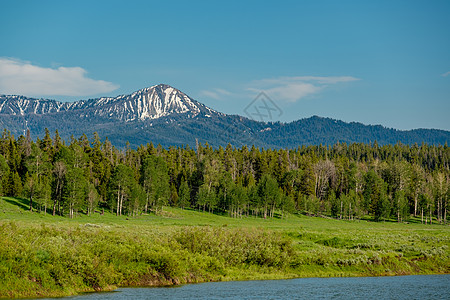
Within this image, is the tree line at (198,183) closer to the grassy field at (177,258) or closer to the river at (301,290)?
the grassy field at (177,258)

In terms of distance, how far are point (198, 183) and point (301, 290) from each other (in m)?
110

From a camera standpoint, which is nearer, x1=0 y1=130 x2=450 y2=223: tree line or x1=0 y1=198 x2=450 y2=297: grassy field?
x1=0 y1=198 x2=450 y2=297: grassy field

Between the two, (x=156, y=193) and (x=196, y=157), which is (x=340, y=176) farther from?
(x=156, y=193)

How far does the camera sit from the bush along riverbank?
4319cm

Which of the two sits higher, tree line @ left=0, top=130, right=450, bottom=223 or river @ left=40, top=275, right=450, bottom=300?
tree line @ left=0, top=130, right=450, bottom=223

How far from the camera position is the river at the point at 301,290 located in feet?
140

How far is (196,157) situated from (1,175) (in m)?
74.7

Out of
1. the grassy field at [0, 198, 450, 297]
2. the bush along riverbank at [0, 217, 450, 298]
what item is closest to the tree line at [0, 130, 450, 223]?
the grassy field at [0, 198, 450, 297]

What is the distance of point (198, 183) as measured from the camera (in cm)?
15538

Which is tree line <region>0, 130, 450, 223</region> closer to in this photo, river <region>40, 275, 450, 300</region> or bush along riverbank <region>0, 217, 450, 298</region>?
bush along riverbank <region>0, 217, 450, 298</region>

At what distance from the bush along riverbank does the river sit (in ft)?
8.75

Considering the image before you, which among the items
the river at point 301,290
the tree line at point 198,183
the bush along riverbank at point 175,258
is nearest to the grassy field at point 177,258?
the bush along riverbank at point 175,258

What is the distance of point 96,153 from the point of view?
5408 inches

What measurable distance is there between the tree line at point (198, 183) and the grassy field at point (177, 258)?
52533 millimetres
